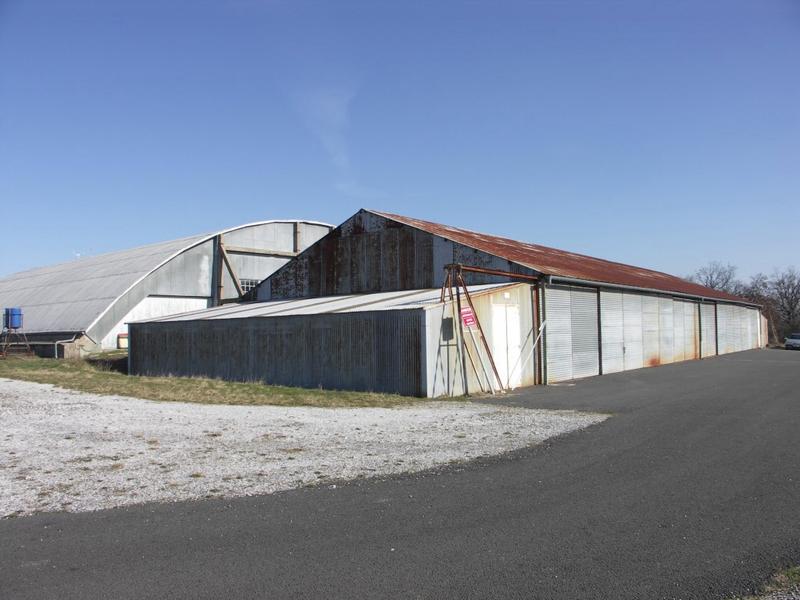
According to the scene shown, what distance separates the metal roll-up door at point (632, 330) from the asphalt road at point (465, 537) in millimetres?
19433

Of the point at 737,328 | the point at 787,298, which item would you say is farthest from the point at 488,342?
the point at 787,298

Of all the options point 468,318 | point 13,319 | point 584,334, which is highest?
point 13,319

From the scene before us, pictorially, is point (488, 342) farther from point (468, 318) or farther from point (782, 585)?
point (782, 585)

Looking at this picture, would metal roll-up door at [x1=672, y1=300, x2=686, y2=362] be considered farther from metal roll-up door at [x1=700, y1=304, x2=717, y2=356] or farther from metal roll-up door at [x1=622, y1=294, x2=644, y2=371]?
metal roll-up door at [x1=622, y1=294, x2=644, y2=371]

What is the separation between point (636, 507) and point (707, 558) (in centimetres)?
145

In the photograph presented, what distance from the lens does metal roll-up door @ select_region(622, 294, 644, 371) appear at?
28406 mm

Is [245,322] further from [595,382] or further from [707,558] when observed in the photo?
[707,558]

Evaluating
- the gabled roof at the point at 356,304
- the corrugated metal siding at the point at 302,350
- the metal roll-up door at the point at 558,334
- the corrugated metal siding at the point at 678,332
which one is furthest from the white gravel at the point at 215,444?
the corrugated metal siding at the point at 678,332

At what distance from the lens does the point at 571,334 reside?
948 inches

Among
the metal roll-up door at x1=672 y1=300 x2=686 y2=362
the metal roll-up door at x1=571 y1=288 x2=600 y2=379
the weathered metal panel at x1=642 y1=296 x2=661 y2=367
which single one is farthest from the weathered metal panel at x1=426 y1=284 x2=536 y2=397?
the metal roll-up door at x1=672 y1=300 x2=686 y2=362

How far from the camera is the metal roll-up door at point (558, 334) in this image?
2267cm

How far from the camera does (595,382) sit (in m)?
22.4

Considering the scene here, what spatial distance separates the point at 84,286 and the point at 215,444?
33352mm

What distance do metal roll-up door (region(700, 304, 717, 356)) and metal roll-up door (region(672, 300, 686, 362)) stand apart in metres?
3.92
